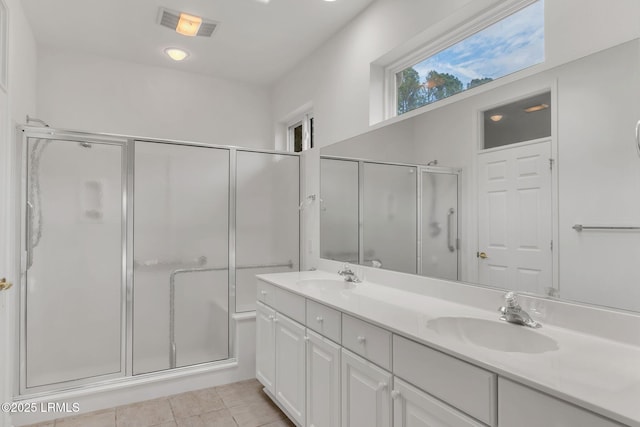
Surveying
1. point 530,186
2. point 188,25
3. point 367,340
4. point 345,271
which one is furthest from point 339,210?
point 188,25

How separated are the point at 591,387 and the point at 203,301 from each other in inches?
105

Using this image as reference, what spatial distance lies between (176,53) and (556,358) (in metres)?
3.52

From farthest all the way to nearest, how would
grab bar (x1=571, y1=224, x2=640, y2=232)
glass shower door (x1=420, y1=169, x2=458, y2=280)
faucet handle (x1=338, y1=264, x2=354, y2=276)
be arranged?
faucet handle (x1=338, y1=264, x2=354, y2=276)
glass shower door (x1=420, y1=169, x2=458, y2=280)
grab bar (x1=571, y1=224, x2=640, y2=232)

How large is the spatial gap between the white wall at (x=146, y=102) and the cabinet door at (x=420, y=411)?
327cm

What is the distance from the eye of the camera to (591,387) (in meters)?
0.89

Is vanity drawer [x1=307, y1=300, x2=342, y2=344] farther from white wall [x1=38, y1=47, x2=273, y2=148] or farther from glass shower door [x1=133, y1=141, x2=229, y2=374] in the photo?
white wall [x1=38, y1=47, x2=273, y2=148]

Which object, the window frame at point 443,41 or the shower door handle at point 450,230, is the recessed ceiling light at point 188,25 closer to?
the window frame at point 443,41

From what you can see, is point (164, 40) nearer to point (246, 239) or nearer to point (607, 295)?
point (246, 239)

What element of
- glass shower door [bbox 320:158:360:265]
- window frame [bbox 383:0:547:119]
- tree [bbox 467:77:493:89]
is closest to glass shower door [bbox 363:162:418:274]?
glass shower door [bbox 320:158:360:265]

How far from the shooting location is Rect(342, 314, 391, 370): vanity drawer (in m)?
1.46

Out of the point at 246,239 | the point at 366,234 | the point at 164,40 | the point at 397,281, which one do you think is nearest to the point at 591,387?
the point at 397,281

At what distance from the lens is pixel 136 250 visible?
9.06ft

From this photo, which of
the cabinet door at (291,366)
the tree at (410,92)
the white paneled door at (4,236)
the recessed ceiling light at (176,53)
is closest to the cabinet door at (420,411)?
the cabinet door at (291,366)

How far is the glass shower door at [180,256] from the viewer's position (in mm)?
2781
